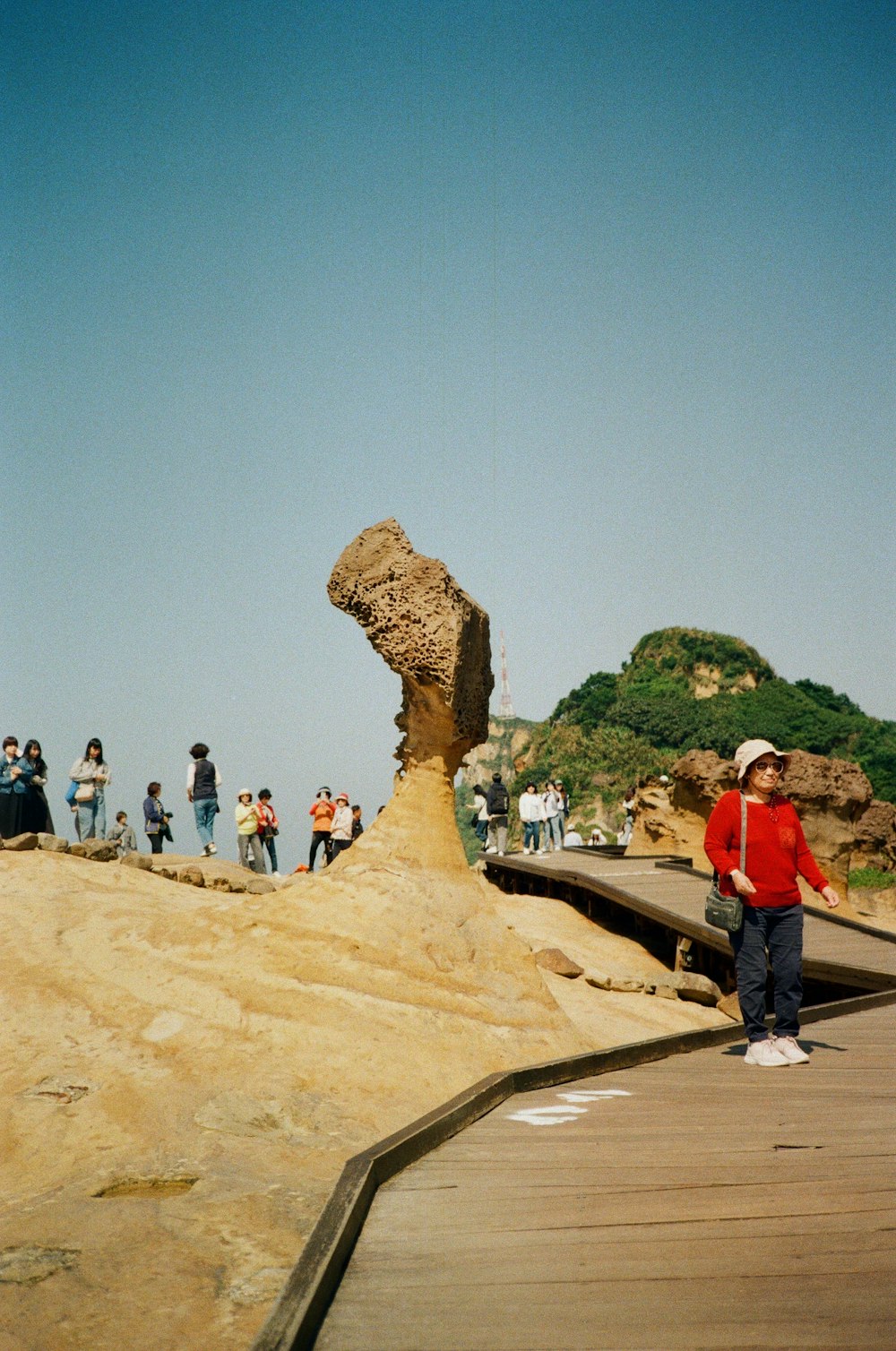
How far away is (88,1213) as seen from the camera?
13.8 feet

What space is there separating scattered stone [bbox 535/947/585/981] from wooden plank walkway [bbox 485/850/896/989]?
1.28 m

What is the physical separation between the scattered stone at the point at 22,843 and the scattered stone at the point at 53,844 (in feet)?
0.49

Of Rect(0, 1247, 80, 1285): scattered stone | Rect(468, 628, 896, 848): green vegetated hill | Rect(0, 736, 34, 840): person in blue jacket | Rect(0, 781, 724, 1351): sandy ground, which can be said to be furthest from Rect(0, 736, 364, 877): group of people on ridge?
Rect(468, 628, 896, 848): green vegetated hill

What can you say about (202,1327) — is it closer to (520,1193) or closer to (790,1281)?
(520,1193)

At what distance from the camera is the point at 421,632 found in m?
7.18

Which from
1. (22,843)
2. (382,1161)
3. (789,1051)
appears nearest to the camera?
(382,1161)

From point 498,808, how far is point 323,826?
12.8ft

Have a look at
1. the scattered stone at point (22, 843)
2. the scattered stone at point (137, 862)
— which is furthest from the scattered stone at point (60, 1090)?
the scattered stone at point (137, 862)

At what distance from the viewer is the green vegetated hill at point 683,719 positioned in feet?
155

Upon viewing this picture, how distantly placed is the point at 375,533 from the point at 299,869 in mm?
7699

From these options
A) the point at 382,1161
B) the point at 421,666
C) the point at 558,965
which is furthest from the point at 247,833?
the point at 382,1161

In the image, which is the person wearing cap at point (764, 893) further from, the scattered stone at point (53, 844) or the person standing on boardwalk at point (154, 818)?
the person standing on boardwalk at point (154, 818)

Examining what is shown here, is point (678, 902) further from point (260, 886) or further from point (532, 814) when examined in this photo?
point (532, 814)

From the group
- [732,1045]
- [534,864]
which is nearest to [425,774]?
[732,1045]
